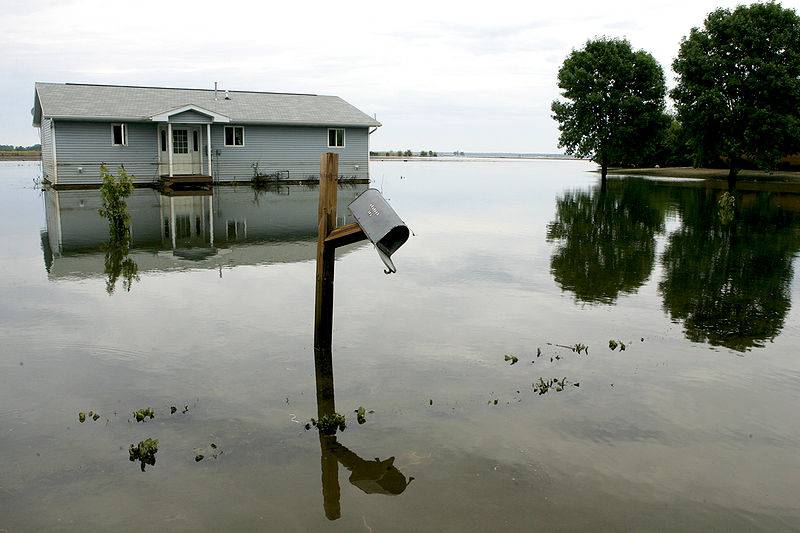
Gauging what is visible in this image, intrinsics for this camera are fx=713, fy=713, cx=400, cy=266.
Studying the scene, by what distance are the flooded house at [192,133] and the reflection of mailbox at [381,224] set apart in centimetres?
2931

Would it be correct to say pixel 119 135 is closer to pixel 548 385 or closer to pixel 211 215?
pixel 211 215

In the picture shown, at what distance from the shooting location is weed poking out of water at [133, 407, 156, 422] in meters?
6.19

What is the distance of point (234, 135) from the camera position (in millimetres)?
38750

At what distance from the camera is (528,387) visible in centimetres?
720

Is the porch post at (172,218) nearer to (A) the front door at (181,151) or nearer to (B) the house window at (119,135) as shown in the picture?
(A) the front door at (181,151)

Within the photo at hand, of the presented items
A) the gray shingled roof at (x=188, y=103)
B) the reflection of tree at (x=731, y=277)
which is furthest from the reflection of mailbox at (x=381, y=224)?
the gray shingled roof at (x=188, y=103)

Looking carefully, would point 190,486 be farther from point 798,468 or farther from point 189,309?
point 189,309

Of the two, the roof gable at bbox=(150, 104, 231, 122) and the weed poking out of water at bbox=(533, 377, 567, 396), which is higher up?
the roof gable at bbox=(150, 104, 231, 122)

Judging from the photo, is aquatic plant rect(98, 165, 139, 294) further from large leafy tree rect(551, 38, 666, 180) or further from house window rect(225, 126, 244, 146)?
large leafy tree rect(551, 38, 666, 180)

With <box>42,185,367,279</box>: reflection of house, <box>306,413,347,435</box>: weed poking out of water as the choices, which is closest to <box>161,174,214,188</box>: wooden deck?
<box>42,185,367,279</box>: reflection of house

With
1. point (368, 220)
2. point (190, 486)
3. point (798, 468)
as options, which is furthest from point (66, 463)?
point (798, 468)

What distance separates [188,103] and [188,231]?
70.7ft

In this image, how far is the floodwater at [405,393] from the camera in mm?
4895

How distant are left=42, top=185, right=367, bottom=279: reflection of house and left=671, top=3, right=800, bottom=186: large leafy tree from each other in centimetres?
2590
